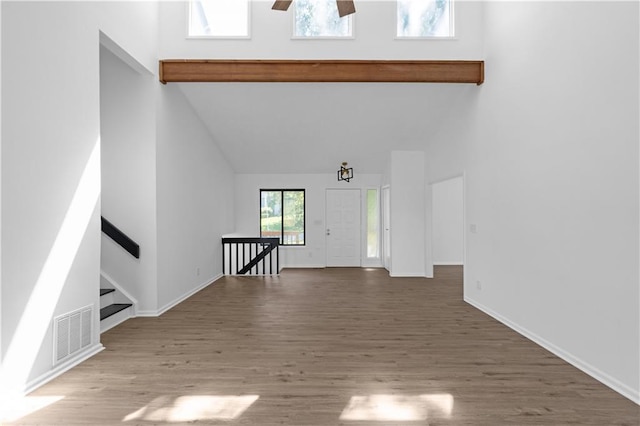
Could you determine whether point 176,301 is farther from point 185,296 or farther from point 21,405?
point 21,405

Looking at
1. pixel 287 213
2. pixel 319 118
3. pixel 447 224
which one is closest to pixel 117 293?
pixel 319 118

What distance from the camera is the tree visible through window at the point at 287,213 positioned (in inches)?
391

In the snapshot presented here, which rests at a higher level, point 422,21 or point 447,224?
point 422,21

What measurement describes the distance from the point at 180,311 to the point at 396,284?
3.99m

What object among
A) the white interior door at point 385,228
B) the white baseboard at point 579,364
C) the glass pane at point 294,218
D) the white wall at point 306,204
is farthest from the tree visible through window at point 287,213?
the white baseboard at point 579,364

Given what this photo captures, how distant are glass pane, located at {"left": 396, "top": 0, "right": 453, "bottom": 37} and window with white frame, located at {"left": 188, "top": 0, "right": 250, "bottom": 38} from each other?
2.22 m

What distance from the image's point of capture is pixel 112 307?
15.2ft

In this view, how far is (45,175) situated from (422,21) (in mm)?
5051

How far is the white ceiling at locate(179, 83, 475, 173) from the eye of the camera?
19.8ft

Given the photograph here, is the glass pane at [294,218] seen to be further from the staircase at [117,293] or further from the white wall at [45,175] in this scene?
the white wall at [45,175]

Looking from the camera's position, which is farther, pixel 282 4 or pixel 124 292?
pixel 124 292

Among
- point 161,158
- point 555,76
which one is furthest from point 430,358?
point 161,158

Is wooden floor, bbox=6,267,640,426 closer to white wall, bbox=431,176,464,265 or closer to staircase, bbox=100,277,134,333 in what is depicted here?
staircase, bbox=100,277,134,333

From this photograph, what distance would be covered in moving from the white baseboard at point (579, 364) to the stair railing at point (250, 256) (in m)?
5.02
